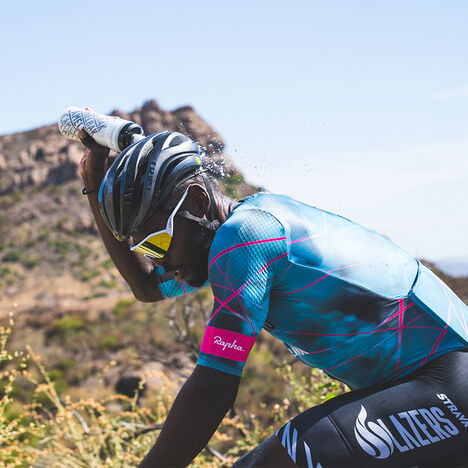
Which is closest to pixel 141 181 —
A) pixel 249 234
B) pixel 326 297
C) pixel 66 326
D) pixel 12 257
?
pixel 249 234

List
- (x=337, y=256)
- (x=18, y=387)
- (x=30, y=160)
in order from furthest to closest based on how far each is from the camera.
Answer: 1. (x=30, y=160)
2. (x=18, y=387)
3. (x=337, y=256)

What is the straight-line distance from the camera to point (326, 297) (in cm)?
205

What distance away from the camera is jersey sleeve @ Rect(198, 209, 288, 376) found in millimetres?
1890

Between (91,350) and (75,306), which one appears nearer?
(91,350)

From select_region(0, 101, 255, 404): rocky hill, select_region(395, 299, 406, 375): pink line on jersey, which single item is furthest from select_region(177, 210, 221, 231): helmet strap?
select_region(395, 299, 406, 375): pink line on jersey

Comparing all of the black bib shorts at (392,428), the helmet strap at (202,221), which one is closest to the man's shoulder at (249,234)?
the helmet strap at (202,221)

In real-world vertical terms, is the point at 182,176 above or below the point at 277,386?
above

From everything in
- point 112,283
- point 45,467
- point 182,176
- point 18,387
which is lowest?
point 112,283

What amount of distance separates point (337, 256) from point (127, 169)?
2.58 feet

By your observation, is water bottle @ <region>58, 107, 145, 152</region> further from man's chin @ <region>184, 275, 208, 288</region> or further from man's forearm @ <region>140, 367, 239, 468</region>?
man's forearm @ <region>140, 367, 239, 468</region>

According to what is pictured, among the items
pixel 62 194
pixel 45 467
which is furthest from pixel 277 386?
pixel 62 194

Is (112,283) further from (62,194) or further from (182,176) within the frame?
(182,176)

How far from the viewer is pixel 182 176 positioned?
2258 millimetres

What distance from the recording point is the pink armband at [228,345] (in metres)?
1.88
